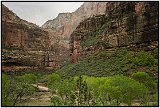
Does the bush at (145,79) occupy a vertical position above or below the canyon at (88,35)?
below

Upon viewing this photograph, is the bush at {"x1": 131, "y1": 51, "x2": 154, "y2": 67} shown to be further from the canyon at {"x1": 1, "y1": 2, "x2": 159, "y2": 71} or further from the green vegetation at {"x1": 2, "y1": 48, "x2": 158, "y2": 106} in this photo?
the canyon at {"x1": 1, "y1": 2, "x2": 159, "y2": 71}

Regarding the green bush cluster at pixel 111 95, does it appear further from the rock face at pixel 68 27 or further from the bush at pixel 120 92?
the rock face at pixel 68 27

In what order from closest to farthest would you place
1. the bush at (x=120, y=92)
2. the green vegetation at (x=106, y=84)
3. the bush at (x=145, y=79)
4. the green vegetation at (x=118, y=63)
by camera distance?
the bush at (x=120, y=92)
the green vegetation at (x=106, y=84)
the bush at (x=145, y=79)
the green vegetation at (x=118, y=63)

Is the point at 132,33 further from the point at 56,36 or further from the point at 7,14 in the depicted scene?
the point at 56,36

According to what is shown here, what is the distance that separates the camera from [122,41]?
6228 cm

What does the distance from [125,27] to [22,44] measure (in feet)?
134

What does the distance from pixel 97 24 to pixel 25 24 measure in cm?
3053

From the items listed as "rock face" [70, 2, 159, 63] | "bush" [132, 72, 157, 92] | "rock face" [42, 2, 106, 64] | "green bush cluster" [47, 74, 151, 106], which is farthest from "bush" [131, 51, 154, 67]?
"rock face" [42, 2, 106, 64]

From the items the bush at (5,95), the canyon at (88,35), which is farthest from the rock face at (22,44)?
the bush at (5,95)

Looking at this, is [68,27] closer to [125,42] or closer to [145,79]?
[125,42]

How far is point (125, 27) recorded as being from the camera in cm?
6156

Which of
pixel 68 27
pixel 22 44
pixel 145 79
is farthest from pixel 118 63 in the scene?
pixel 68 27

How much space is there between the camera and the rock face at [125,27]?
56.2 metres

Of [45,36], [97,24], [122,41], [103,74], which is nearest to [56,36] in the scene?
[45,36]
